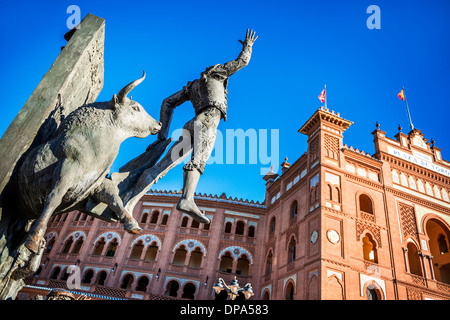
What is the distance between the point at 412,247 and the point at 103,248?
22.0 m

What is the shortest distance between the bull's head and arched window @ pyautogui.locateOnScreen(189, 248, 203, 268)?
2307cm

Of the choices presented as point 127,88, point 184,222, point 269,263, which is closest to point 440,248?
point 269,263

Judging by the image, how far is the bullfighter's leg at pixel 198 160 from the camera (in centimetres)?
187

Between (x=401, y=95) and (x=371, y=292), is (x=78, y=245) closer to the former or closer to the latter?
(x=371, y=292)

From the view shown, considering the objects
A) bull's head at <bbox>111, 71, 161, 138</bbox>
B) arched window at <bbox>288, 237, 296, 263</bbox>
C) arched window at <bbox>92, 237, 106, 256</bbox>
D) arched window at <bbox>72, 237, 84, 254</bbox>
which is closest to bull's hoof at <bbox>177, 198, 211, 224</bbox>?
bull's head at <bbox>111, 71, 161, 138</bbox>

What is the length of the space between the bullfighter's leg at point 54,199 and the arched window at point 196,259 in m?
23.3

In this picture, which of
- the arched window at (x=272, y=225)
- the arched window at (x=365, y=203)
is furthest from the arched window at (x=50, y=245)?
the arched window at (x=365, y=203)

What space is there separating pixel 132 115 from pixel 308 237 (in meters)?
17.1

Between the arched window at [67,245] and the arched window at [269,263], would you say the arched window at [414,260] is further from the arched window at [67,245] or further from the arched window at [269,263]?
the arched window at [67,245]

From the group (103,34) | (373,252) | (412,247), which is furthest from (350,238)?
(103,34)

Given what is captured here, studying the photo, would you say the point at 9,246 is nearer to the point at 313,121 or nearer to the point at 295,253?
the point at 295,253

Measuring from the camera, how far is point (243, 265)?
24.6 meters

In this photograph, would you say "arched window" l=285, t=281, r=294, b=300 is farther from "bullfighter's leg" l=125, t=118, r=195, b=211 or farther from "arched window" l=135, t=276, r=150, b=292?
"bullfighter's leg" l=125, t=118, r=195, b=211

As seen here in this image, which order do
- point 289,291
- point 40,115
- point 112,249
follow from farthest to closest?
point 112,249
point 289,291
point 40,115
